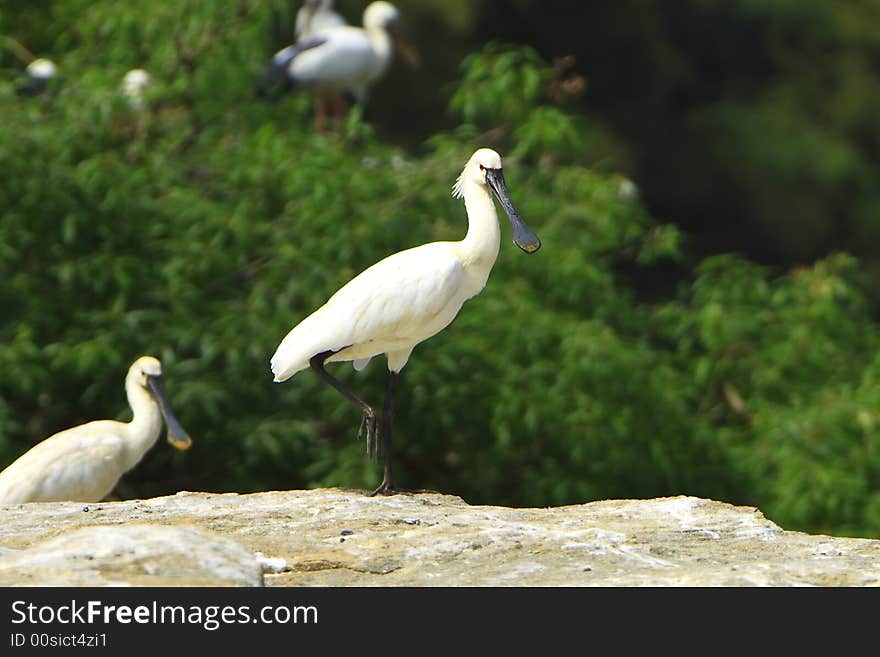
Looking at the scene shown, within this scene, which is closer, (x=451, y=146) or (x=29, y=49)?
(x=451, y=146)

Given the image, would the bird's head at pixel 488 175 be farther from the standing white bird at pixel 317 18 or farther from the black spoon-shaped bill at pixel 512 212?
the standing white bird at pixel 317 18

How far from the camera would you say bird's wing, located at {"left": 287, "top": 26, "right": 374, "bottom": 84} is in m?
14.3

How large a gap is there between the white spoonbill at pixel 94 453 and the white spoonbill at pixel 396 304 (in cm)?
140

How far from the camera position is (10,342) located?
9398 mm

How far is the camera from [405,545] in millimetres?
5707

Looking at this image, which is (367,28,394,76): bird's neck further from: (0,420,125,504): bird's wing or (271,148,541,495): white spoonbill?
(271,148,541,495): white spoonbill

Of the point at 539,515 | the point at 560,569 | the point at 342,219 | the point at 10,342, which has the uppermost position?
the point at 342,219

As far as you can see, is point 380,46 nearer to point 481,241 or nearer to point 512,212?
point 512,212

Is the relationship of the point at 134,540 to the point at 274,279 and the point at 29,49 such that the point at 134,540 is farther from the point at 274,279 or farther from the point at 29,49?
the point at 29,49

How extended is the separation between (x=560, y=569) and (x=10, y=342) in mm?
4664

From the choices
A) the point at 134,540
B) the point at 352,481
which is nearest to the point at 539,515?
the point at 134,540

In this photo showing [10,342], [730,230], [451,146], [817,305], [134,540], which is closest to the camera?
[134,540]

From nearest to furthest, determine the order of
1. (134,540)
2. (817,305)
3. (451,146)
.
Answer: (134,540) < (451,146) < (817,305)

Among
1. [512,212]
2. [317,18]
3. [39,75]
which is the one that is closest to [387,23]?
[317,18]
